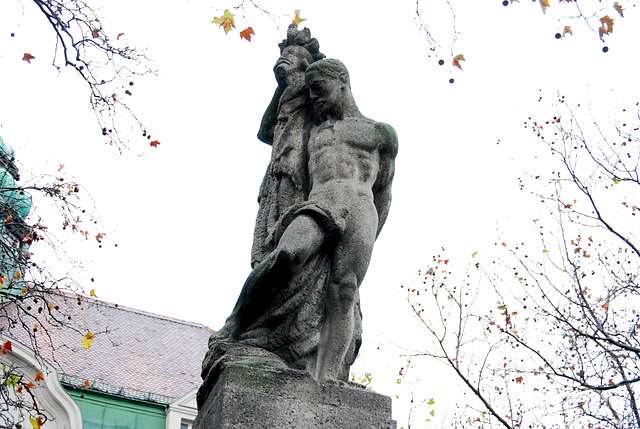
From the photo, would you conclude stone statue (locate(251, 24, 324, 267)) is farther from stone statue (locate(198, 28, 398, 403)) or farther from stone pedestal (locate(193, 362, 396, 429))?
stone pedestal (locate(193, 362, 396, 429))

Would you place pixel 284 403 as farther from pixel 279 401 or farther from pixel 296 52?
pixel 296 52

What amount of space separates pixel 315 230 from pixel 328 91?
1.37m

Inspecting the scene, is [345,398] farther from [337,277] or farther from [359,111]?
[359,111]

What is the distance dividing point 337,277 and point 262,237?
937 mm

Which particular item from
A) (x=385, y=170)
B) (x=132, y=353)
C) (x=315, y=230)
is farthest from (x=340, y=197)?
(x=132, y=353)

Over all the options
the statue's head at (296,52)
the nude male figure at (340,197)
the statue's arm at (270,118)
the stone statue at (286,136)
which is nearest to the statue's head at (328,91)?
the nude male figure at (340,197)

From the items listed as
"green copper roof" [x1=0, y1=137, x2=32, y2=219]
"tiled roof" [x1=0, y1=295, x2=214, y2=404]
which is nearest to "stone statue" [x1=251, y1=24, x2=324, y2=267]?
"green copper roof" [x1=0, y1=137, x2=32, y2=219]

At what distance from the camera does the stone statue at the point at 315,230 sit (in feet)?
15.8

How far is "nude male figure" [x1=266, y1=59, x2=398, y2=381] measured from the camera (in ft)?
15.9

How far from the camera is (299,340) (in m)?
4.80

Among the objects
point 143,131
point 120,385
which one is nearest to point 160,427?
point 120,385

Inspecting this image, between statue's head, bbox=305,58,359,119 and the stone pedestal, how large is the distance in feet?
7.26

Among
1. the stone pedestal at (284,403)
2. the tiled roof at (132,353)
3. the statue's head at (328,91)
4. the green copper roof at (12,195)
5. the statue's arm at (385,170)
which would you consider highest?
the tiled roof at (132,353)

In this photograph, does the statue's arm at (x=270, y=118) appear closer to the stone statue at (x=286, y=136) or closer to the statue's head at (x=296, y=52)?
the stone statue at (x=286, y=136)
